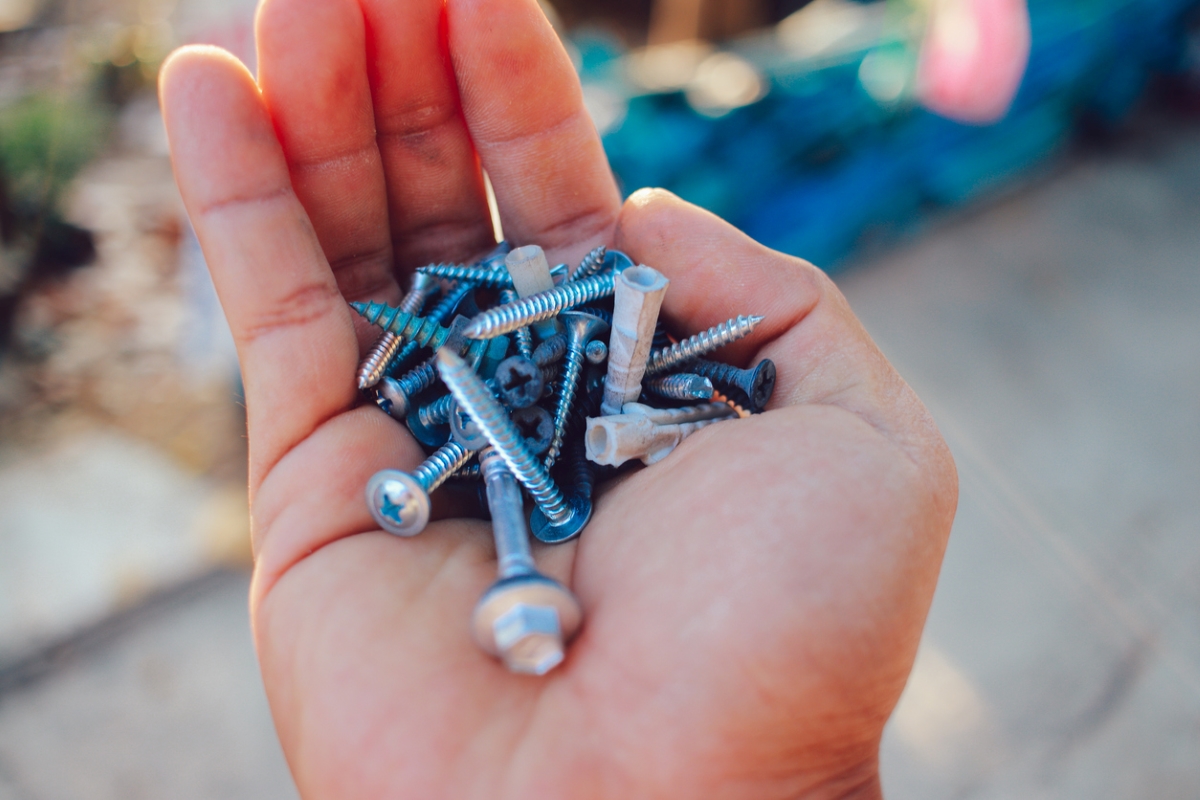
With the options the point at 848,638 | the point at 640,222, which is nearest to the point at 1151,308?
the point at 640,222

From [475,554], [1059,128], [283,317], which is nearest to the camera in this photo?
[475,554]

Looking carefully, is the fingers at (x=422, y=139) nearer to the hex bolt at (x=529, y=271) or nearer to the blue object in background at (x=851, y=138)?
the hex bolt at (x=529, y=271)

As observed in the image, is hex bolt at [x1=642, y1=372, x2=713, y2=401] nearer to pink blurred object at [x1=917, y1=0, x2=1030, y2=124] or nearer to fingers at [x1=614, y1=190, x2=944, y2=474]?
fingers at [x1=614, y1=190, x2=944, y2=474]

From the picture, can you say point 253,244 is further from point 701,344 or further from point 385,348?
point 701,344

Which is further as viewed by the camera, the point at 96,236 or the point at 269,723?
the point at 96,236

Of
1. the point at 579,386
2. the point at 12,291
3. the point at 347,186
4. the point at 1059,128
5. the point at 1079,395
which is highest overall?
the point at 347,186

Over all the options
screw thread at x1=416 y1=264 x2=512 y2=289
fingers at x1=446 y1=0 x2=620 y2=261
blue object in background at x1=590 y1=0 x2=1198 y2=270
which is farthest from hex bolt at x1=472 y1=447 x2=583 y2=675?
blue object in background at x1=590 y1=0 x2=1198 y2=270

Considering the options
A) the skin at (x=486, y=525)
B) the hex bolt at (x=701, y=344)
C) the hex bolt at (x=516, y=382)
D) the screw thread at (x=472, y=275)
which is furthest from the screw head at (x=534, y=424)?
the screw thread at (x=472, y=275)

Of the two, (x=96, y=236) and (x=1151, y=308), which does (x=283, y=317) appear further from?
(x=1151, y=308)
